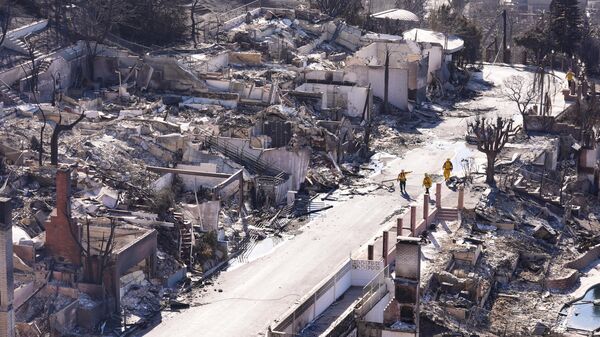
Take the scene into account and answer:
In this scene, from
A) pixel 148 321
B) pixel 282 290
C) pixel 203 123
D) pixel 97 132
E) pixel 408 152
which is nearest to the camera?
pixel 148 321

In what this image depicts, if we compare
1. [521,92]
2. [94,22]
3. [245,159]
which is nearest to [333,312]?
[245,159]

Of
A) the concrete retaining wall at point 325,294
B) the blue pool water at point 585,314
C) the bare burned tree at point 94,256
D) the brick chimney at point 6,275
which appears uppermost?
the brick chimney at point 6,275

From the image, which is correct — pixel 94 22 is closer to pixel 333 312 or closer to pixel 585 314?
pixel 585 314

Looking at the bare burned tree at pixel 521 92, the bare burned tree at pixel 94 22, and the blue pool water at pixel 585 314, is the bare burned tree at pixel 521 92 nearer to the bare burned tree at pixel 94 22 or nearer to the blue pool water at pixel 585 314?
the blue pool water at pixel 585 314

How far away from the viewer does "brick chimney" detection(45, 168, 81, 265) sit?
97.4 ft

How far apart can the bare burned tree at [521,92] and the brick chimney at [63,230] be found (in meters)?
22.5

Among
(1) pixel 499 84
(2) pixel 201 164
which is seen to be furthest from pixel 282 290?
(1) pixel 499 84

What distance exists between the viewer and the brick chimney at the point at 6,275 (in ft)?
81.5

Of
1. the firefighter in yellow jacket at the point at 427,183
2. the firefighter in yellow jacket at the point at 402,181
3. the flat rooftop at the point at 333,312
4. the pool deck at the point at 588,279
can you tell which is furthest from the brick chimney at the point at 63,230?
the firefighter in yellow jacket at the point at 402,181

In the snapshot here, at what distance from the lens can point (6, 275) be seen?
24.9 metres

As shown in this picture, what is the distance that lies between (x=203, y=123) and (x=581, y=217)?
11.6 m

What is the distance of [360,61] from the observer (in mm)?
52719

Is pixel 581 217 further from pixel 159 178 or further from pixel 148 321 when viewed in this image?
pixel 148 321

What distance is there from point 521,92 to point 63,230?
94.7 ft
